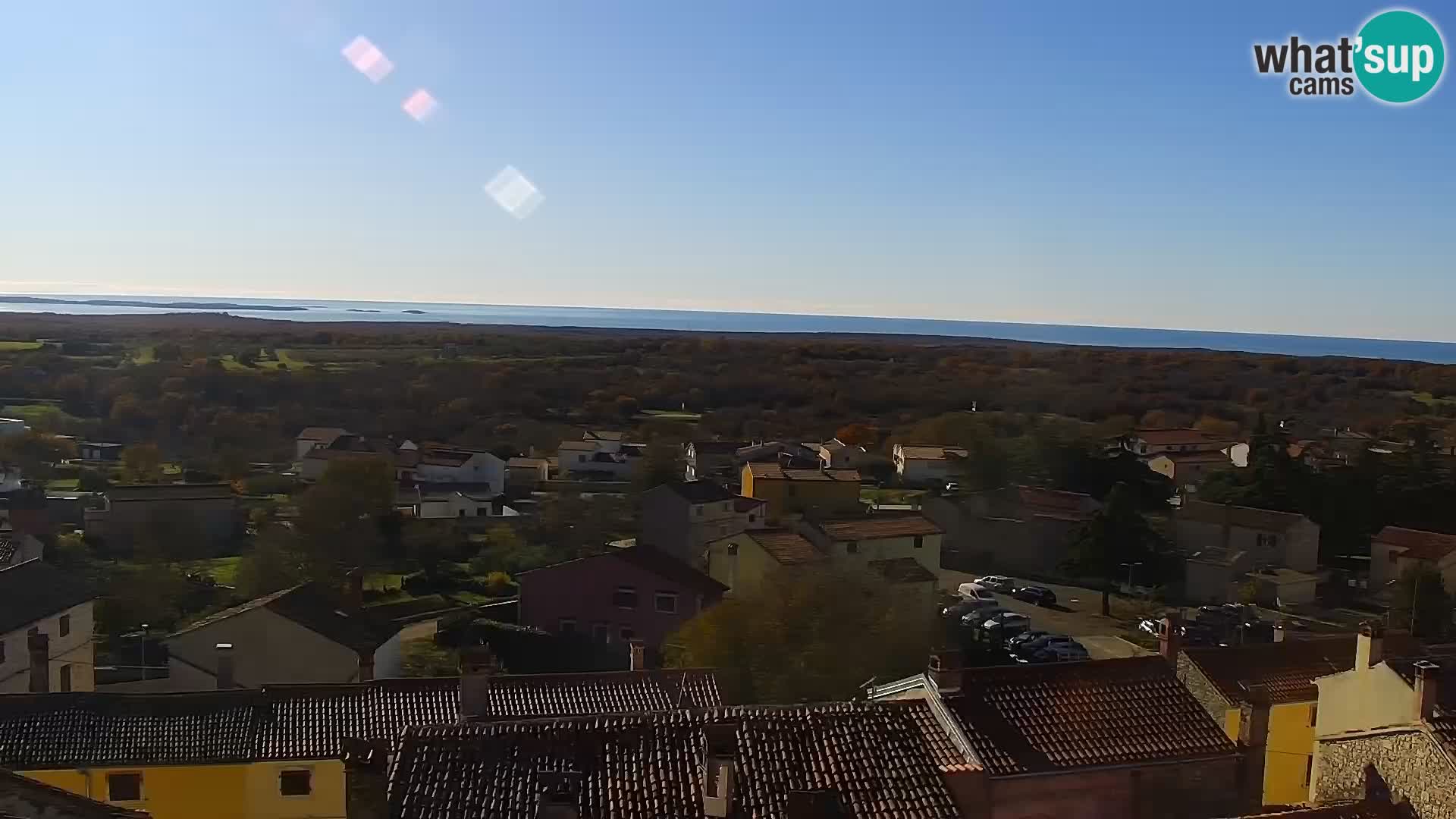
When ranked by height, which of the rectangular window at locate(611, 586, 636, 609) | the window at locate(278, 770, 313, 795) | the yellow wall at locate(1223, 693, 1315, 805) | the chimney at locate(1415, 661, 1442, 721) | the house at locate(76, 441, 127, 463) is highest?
the chimney at locate(1415, 661, 1442, 721)

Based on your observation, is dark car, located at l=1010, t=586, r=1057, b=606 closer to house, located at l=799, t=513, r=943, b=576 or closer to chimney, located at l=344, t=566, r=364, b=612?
house, located at l=799, t=513, r=943, b=576

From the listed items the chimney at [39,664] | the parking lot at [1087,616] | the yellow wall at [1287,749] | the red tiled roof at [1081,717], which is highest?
the red tiled roof at [1081,717]

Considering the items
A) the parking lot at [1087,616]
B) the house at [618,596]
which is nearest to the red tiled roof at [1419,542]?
the parking lot at [1087,616]

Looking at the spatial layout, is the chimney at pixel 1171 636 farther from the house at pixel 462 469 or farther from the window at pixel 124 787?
the house at pixel 462 469

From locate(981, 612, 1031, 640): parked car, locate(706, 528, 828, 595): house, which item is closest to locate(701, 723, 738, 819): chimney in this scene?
locate(706, 528, 828, 595): house

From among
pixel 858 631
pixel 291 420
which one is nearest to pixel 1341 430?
pixel 858 631

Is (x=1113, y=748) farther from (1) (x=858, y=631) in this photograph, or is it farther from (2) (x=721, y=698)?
(1) (x=858, y=631)
